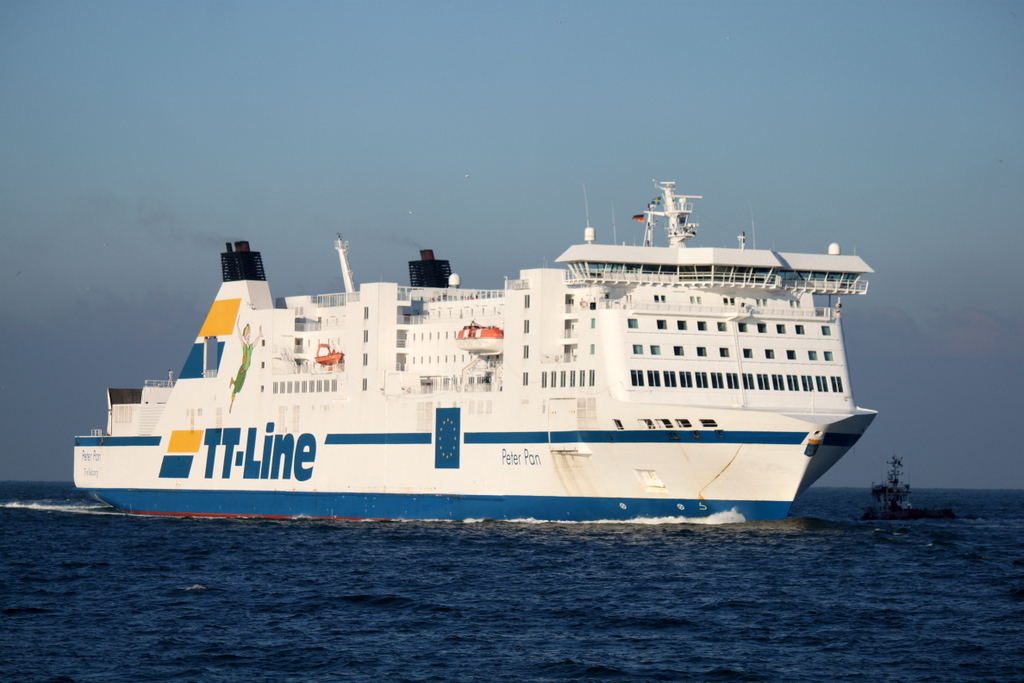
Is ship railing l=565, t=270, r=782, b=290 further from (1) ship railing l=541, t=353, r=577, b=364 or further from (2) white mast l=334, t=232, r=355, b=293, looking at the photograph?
(2) white mast l=334, t=232, r=355, b=293

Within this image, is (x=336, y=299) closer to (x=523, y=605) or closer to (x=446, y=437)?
(x=446, y=437)

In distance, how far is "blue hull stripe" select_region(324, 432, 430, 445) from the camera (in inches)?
1876

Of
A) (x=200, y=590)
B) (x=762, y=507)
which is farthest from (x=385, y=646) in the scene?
(x=762, y=507)

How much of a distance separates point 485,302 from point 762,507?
13.9m

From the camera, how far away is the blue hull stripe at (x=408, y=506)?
135ft

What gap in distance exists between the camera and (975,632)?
25.5 metres

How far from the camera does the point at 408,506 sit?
158 feet

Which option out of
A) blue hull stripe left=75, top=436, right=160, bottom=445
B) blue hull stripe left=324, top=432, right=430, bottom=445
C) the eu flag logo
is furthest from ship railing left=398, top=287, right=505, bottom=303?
blue hull stripe left=75, top=436, right=160, bottom=445

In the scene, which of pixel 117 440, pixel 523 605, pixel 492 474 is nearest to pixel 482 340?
pixel 492 474

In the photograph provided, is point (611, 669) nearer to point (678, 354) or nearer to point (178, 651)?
point (178, 651)

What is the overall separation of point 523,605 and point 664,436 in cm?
1226

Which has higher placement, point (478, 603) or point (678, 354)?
point (678, 354)

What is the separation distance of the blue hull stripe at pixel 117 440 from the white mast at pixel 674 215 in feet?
86.7

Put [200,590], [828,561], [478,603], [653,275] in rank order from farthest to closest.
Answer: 1. [653,275]
2. [828,561]
3. [200,590]
4. [478,603]
